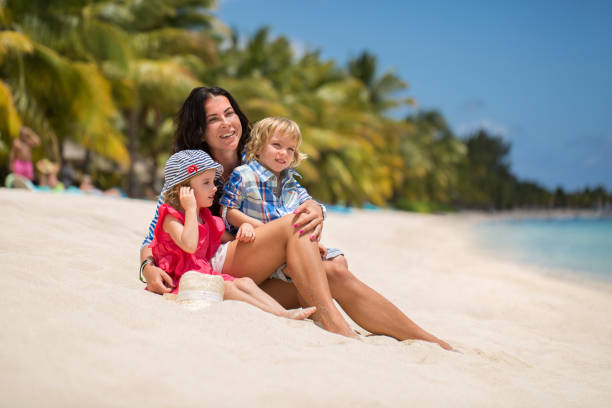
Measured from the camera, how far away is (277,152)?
3.21 metres

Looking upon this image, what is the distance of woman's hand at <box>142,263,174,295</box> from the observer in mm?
2912

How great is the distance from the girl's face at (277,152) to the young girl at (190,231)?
331 millimetres

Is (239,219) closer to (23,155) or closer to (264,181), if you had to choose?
(264,181)

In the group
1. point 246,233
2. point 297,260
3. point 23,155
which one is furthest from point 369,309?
point 23,155

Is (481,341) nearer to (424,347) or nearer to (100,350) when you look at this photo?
(424,347)

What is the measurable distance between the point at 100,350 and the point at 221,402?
0.56 metres

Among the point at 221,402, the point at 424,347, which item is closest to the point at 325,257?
the point at 424,347

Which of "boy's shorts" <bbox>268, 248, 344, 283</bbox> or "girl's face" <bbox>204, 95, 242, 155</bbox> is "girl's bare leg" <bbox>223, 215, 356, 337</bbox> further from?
"girl's face" <bbox>204, 95, 242, 155</bbox>

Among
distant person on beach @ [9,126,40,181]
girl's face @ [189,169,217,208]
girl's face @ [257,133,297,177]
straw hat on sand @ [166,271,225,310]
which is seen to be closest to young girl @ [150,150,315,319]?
girl's face @ [189,169,217,208]

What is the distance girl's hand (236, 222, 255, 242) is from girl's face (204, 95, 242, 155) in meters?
0.69

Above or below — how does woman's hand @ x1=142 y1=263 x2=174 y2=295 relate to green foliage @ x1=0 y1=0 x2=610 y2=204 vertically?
below

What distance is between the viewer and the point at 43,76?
12.2m

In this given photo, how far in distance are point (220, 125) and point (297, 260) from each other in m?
1.08

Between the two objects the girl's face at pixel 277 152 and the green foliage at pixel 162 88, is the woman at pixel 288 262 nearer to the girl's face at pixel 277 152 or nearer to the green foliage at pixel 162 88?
the girl's face at pixel 277 152
